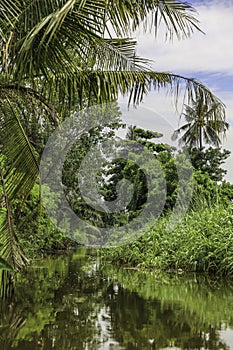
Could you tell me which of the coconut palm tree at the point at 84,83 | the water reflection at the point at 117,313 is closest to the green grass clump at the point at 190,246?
the water reflection at the point at 117,313

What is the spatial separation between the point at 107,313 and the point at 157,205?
9397 mm

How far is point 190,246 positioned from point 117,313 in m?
4.35

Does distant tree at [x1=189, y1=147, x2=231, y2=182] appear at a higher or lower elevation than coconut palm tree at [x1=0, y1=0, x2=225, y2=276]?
higher

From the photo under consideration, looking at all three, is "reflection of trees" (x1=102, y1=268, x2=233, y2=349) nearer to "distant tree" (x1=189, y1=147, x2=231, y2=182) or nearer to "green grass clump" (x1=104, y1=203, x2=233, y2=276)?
"green grass clump" (x1=104, y1=203, x2=233, y2=276)

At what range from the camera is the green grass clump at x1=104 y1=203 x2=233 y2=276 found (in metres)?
9.52

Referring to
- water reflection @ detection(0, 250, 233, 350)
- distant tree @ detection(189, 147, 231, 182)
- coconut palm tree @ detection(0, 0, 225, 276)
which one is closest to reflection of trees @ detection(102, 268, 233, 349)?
water reflection @ detection(0, 250, 233, 350)

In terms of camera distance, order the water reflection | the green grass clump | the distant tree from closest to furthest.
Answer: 1. the water reflection
2. the green grass clump
3. the distant tree

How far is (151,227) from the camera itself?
13.3 metres

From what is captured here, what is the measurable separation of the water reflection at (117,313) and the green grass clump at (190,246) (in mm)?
538

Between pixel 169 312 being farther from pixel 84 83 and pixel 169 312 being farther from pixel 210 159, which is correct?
pixel 210 159

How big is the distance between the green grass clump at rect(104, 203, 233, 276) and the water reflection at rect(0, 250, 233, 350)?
0.54 metres

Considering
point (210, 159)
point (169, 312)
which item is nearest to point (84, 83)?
point (169, 312)

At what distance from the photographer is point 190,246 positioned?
10.2 meters

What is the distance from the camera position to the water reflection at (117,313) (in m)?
4.87
